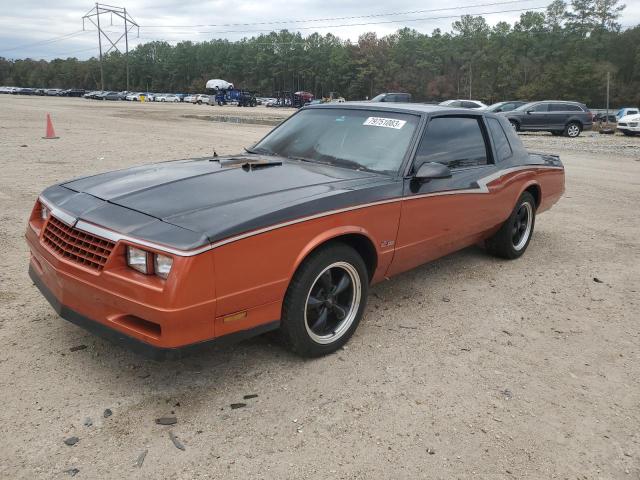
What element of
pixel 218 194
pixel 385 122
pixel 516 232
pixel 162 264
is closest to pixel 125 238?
pixel 162 264

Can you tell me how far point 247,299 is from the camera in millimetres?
2775

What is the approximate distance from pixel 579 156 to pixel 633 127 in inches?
432

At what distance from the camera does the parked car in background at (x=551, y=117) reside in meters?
23.5

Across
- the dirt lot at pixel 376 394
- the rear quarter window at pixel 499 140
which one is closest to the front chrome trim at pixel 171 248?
the dirt lot at pixel 376 394

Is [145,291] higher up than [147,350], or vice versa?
[145,291]

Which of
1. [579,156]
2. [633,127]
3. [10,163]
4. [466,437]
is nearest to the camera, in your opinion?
[466,437]

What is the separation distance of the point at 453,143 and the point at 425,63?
9943 cm

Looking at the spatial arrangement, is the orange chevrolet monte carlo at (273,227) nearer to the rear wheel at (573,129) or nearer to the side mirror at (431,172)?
A: the side mirror at (431,172)

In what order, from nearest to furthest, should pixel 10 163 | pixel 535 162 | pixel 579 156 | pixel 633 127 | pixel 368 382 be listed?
pixel 368 382 < pixel 535 162 < pixel 10 163 < pixel 579 156 < pixel 633 127

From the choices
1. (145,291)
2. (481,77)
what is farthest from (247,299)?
(481,77)

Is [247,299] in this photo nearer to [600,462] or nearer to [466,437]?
[466,437]

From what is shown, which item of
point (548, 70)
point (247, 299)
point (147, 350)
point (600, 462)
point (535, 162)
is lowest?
point (600, 462)

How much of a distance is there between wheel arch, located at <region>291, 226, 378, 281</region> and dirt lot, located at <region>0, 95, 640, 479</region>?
530 millimetres

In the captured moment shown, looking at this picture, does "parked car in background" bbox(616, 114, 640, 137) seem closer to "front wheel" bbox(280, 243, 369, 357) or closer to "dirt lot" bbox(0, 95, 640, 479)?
"dirt lot" bbox(0, 95, 640, 479)
